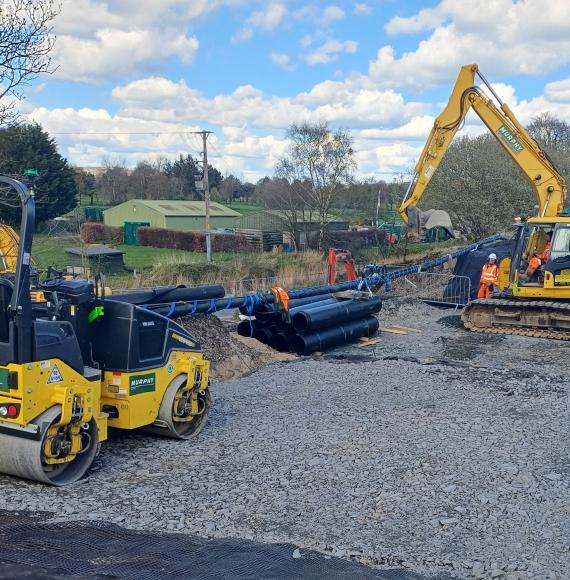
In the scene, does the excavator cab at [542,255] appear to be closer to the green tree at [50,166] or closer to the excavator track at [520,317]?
the excavator track at [520,317]

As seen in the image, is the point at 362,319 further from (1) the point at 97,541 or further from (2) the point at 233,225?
(2) the point at 233,225

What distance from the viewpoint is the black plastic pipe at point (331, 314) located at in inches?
578

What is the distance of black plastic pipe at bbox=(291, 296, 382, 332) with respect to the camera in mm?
14688

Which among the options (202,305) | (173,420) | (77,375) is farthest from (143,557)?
(202,305)

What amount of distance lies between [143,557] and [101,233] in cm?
4926

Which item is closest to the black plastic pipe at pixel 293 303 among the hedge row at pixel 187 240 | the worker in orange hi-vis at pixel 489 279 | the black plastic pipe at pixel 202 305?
the black plastic pipe at pixel 202 305

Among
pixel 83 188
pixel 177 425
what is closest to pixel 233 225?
pixel 83 188

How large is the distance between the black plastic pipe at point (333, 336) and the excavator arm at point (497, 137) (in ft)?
12.5

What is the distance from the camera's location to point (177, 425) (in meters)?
8.36

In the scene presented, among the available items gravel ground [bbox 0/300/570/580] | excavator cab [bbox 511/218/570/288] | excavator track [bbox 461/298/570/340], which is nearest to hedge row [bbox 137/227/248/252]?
excavator track [bbox 461/298/570/340]

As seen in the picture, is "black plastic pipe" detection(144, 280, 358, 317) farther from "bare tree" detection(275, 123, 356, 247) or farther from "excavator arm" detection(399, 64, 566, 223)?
"bare tree" detection(275, 123, 356, 247)

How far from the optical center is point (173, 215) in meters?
54.5

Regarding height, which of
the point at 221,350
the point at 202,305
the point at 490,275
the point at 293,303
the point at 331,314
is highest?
the point at 490,275

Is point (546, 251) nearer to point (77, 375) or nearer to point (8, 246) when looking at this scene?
point (8, 246)
